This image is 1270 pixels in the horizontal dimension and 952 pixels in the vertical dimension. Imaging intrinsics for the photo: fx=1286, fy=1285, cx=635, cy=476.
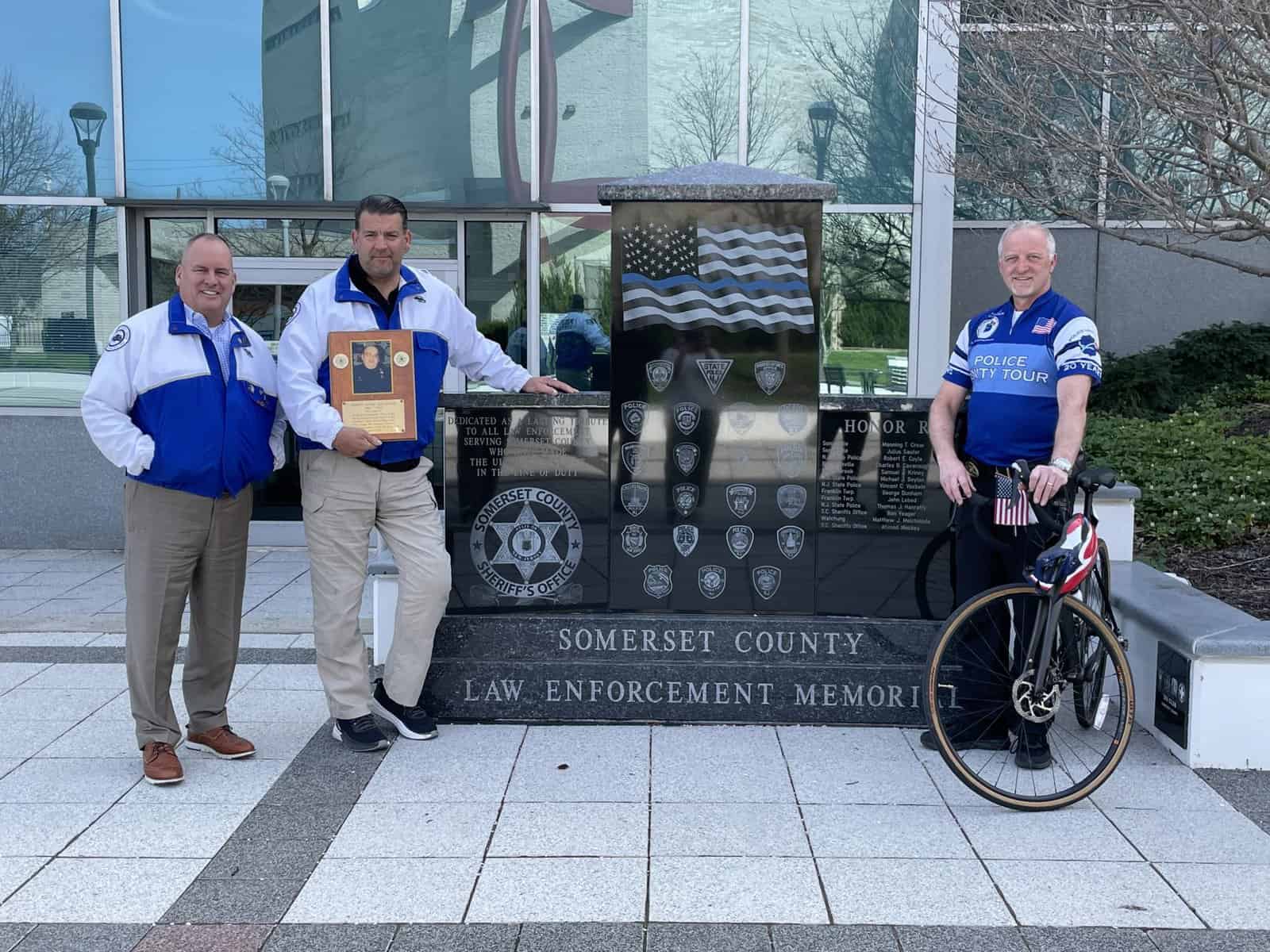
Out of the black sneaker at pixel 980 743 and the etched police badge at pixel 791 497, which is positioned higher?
the etched police badge at pixel 791 497

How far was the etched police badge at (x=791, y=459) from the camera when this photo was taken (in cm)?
510

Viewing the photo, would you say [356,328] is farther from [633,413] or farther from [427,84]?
[427,84]

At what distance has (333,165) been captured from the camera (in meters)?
9.66

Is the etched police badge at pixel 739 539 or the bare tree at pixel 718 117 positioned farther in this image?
the bare tree at pixel 718 117

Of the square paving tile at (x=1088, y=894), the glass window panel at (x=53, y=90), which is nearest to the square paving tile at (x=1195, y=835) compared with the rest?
the square paving tile at (x=1088, y=894)

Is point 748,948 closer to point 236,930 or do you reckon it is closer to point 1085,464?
point 236,930

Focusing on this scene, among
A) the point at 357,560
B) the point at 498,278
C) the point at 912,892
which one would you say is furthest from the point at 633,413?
the point at 498,278

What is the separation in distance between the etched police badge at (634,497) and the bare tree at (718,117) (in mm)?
5095

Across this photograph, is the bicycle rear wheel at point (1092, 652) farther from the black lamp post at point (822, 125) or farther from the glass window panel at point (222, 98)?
the glass window panel at point (222, 98)

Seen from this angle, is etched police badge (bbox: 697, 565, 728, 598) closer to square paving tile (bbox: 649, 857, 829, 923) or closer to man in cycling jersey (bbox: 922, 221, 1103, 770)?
man in cycling jersey (bbox: 922, 221, 1103, 770)

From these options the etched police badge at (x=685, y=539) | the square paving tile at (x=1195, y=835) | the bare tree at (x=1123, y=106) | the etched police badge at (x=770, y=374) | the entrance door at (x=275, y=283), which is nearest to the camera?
the square paving tile at (x=1195, y=835)

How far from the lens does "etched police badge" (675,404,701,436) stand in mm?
5098

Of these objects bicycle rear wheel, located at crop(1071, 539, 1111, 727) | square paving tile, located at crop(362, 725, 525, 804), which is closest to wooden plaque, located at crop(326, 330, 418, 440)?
square paving tile, located at crop(362, 725, 525, 804)

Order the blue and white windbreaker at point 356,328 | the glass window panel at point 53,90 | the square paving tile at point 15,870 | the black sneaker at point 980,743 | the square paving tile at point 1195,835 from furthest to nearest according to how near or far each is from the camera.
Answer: the glass window panel at point 53,90
the black sneaker at point 980,743
the blue and white windbreaker at point 356,328
the square paving tile at point 1195,835
the square paving tile at point 15,870
